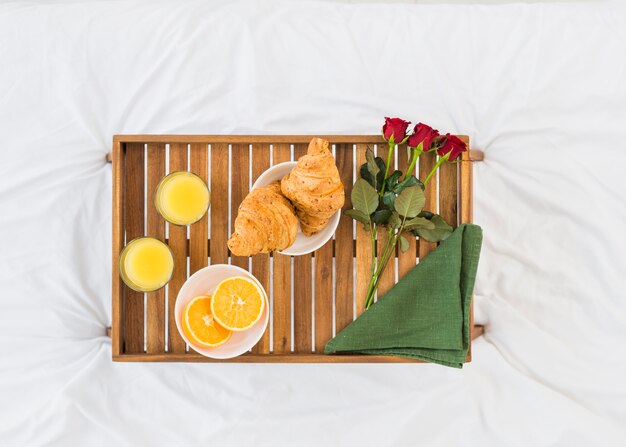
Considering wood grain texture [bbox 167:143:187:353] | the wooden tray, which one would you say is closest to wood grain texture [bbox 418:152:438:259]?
the wooden tray

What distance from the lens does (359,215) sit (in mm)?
919

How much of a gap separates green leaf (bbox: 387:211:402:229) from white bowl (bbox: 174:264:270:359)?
0.83ft

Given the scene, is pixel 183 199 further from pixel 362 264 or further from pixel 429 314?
pixel 429 314

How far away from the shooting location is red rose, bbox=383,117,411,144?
89cm

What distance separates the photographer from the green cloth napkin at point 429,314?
0.89m

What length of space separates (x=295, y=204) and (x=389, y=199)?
0.17m

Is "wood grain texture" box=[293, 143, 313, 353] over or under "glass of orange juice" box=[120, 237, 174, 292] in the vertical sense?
under

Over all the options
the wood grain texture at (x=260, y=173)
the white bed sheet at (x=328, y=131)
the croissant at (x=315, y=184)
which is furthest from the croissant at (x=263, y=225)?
the white bed sheet at (x=328, y=131)

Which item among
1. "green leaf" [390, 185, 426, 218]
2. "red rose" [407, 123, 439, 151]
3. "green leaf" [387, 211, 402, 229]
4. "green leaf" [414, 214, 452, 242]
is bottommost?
"green leaf" [414, 214, 452, 242]

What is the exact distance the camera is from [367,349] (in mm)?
905

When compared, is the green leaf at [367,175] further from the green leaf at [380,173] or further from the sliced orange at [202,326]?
the sliced orange at [202,326]

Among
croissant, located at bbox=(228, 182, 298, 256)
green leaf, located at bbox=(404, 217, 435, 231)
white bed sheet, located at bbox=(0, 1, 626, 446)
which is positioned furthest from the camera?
white bed sheet, located at bbox=(0, 1, 626, 446)

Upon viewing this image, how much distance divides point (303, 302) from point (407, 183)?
290mm

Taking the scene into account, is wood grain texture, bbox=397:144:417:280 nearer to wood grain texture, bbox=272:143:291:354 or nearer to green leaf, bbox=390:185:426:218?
green leaf, bbox=390:185:426:218
